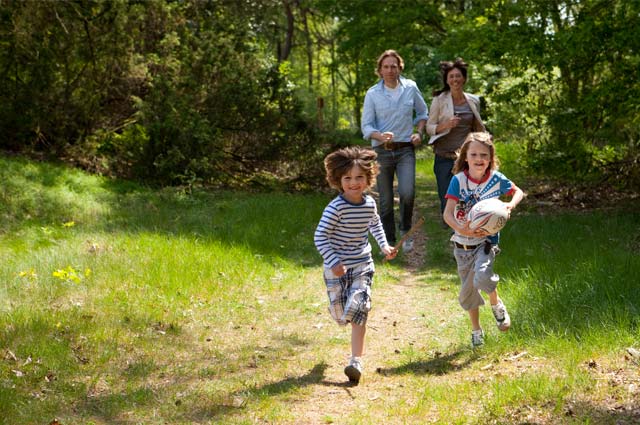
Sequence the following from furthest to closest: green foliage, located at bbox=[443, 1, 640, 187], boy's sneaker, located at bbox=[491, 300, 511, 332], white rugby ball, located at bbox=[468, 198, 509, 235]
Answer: green foliage, located at bbox=[443, 1, 640, 187], boy's sneaker, located at bbox=[491, 300, 511, 332], white rugby ball, located at bbox=[468, 198, 509, 235]

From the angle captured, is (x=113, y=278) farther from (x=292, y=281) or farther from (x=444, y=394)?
(x=444, y=394)

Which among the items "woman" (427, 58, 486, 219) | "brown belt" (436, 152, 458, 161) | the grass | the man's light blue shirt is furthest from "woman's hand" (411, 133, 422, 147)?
the grass

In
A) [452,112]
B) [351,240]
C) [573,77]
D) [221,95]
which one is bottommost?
[351,240]

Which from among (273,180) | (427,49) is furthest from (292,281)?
(427,49)

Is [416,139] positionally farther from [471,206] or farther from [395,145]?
[471,206]

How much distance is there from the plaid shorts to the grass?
1.64ft

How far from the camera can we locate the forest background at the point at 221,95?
11.8 m

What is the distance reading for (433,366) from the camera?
549 cm

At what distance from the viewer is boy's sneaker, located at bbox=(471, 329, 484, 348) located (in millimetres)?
5639

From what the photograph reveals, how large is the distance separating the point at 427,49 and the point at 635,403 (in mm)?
20461

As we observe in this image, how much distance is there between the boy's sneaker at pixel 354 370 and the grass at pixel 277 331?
0.32ft

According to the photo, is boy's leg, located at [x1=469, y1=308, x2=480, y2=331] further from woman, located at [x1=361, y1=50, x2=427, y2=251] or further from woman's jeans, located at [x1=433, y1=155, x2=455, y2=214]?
woman's jeans, located at [x1=433, y1=155, x2=455, y2=214]

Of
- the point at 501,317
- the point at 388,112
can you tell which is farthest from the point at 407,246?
the point at 501,317

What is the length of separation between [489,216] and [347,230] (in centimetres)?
106
